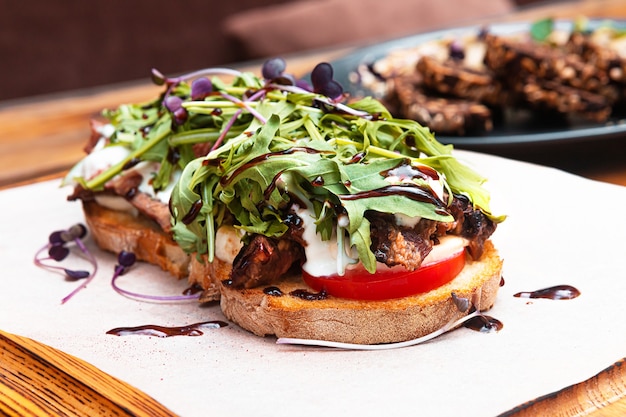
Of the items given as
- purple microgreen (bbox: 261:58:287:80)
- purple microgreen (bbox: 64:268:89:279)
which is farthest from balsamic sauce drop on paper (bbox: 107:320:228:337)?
purple microgreen (bbox: 261:58:287:80)

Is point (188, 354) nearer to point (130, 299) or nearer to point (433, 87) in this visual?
point (130, 299)

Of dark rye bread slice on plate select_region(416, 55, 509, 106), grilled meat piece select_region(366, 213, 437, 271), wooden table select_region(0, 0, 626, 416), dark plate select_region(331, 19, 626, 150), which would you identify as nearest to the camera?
wooden table select_region(0, 0, 626, 416)

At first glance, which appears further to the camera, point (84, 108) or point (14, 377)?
point (84, 108)

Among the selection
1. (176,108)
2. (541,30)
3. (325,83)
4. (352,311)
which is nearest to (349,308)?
(352,311)

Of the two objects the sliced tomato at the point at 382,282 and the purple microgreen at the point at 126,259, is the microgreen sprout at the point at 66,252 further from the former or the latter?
the sliced tomato at the point at 382,282

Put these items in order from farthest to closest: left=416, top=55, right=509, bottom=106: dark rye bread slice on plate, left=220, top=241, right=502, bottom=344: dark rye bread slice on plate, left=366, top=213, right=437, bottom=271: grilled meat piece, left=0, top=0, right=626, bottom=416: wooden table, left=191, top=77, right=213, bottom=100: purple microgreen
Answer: left=416, top=55, right=509, bottom=106: dark rye bread slice on plate < left=191, top=77, right=213, bottom=100: purple microgreen < left=220, top=241, right=502, bottom=344: dark rye bread slice on plate < left=366, top=213, right=437, bottom=271: grilled meat piece < left=0, top=0, right=626, bottom=416: wooden table

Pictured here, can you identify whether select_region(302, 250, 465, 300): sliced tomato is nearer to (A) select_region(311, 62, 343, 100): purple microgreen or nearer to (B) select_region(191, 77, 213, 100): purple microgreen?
(A) select_region(311, 62, 343, 100): purple microgreen

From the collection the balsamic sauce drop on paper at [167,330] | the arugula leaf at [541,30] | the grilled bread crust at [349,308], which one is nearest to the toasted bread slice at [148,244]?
the grilled bread crust at [349,308]

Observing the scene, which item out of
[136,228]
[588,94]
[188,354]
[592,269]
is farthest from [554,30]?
[188,354]
